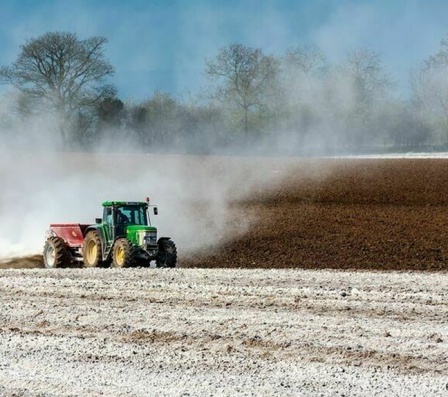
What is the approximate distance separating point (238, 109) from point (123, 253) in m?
6.57

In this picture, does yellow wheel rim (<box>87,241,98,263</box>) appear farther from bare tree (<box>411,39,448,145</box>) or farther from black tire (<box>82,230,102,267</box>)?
bare tree (<box>411,39,448,145</box>)

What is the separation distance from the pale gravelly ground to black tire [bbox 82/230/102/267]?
5275mm

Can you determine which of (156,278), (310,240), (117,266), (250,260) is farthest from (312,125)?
(156,278)

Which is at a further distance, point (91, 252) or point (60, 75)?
point (60, 75)

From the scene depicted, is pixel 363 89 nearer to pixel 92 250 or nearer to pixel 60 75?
pixel 92 250

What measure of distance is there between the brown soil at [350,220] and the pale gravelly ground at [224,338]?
23.0ft

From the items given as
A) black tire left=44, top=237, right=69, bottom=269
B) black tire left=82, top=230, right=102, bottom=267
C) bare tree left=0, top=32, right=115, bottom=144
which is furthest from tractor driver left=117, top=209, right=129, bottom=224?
bare tree left=0, top=32, right=115, bottom=144

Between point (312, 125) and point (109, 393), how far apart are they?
20769 mm

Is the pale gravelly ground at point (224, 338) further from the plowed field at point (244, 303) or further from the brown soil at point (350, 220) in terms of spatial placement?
the brown soil at point (350, 220)

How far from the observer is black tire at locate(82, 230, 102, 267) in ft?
79.2

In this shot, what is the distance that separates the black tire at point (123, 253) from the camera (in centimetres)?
2258

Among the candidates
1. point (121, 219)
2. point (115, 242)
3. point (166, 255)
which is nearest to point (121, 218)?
point (121, 219)

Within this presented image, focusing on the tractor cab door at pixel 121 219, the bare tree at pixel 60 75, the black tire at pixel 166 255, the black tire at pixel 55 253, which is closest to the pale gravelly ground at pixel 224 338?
the black tire at pixel 166 255

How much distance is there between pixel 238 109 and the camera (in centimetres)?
2686
